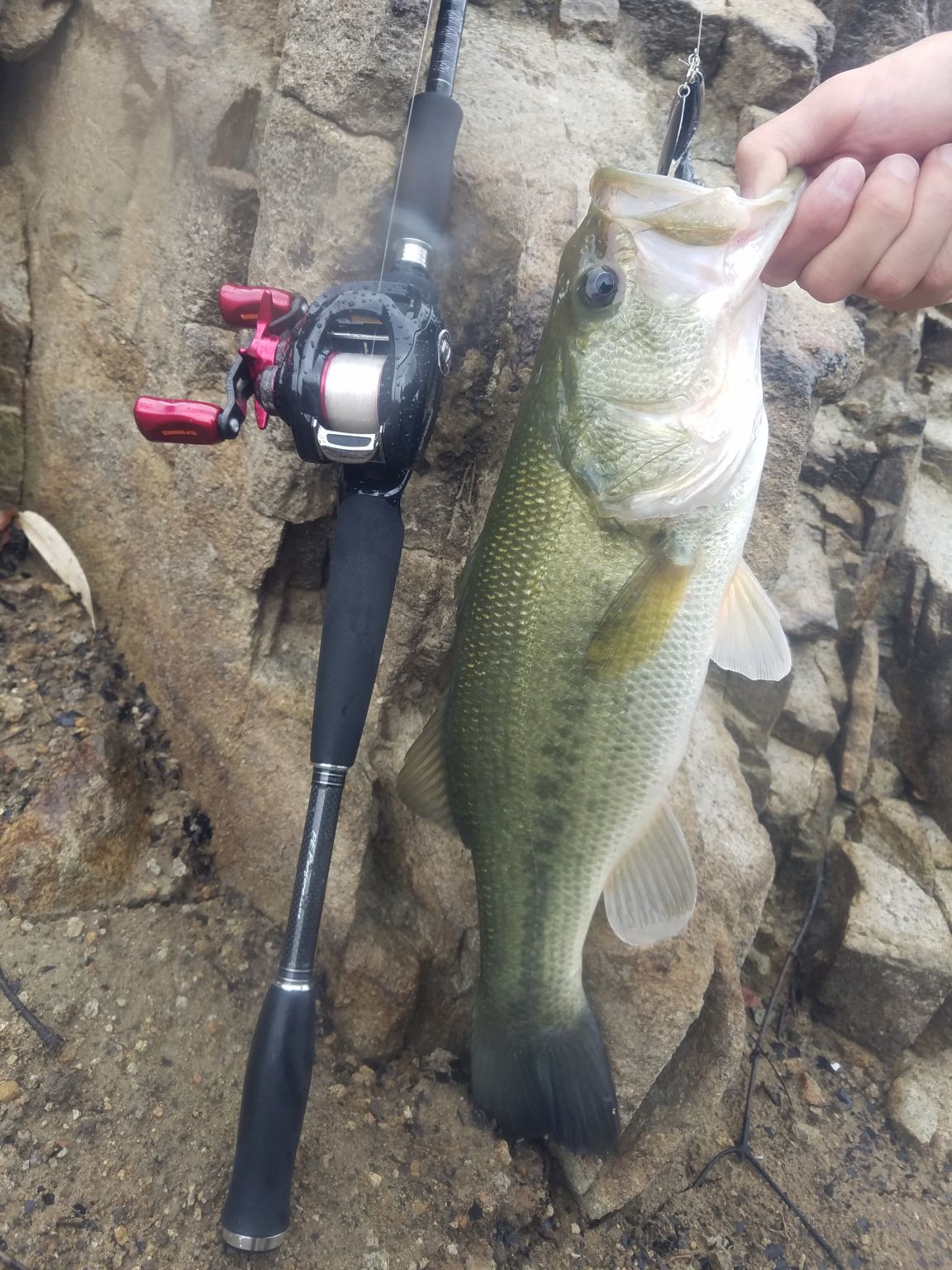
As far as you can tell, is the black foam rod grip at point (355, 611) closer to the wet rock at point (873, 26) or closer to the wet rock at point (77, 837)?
the wet rock at point (77, 837)

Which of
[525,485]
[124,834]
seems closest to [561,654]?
[525,485]

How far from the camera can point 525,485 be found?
5.82 feet

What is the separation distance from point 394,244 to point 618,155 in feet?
3.39

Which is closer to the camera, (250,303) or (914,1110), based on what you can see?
(250,303)

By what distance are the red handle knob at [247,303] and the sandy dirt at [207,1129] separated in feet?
4.40

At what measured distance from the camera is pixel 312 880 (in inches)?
66.0

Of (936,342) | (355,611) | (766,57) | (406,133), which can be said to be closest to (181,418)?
(355,611)

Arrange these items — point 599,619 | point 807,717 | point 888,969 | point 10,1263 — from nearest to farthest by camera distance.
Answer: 1. point 10,1263
2. point 599,619
3. point 888,969
4. point 807,717

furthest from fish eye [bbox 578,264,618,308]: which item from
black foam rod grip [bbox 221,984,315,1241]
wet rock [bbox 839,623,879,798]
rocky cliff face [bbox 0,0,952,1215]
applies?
wet rock [bbox 839,623,879,798]

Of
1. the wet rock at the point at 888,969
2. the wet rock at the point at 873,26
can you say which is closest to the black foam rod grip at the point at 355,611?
the wet rock at the point at 888,969

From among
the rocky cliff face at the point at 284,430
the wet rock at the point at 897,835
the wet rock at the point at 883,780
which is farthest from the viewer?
the wet rock at the point at 883,780

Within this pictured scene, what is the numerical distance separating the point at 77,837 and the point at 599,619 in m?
1.55

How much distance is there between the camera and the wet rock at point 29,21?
2.44 metres

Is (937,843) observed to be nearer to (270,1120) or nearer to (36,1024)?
(270,1120)
